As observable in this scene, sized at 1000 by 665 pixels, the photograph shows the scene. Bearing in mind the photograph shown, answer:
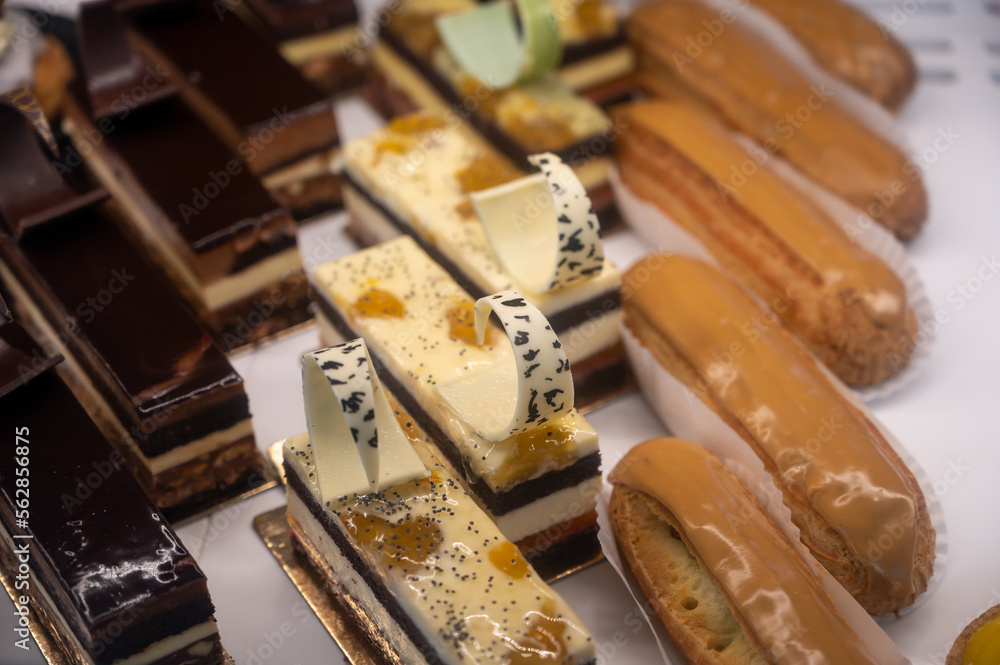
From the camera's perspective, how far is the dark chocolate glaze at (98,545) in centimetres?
299

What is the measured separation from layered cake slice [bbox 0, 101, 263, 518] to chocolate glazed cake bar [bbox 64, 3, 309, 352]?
11.2 inches

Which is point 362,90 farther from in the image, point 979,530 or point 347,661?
point 979,530

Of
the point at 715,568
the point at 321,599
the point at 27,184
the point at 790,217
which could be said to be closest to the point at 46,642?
the point at 321,599

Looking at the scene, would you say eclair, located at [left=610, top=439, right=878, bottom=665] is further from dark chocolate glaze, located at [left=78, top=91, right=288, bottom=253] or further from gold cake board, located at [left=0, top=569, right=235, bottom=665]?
dark chocolate glaze, located at [left=78, top=91, right=288, bottom=253]

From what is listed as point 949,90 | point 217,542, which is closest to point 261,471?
point 217,542

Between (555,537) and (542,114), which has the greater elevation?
(542,114)

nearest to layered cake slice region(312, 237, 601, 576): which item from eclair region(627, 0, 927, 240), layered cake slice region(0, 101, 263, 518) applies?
layered cake slice region(0, 101, 263, 518)

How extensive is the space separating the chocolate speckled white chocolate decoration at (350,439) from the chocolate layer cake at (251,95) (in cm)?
174

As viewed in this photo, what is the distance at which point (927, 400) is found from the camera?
4191mm

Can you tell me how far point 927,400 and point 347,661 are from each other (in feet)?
7.83

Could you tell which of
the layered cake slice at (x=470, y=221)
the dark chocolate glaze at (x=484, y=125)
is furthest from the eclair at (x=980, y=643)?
the dark chocolate glaze at (x=484, y=125)

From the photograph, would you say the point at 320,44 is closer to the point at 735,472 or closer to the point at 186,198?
the point at 186,198

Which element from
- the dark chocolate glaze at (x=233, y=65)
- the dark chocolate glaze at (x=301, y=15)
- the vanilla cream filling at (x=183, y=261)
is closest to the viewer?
the vanilla cream filling at (x=183, y=261)

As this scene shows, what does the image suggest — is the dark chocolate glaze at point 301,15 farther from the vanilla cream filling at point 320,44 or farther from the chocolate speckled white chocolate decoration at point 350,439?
the chocolate speckled white chocolate decoration at point 350,439
